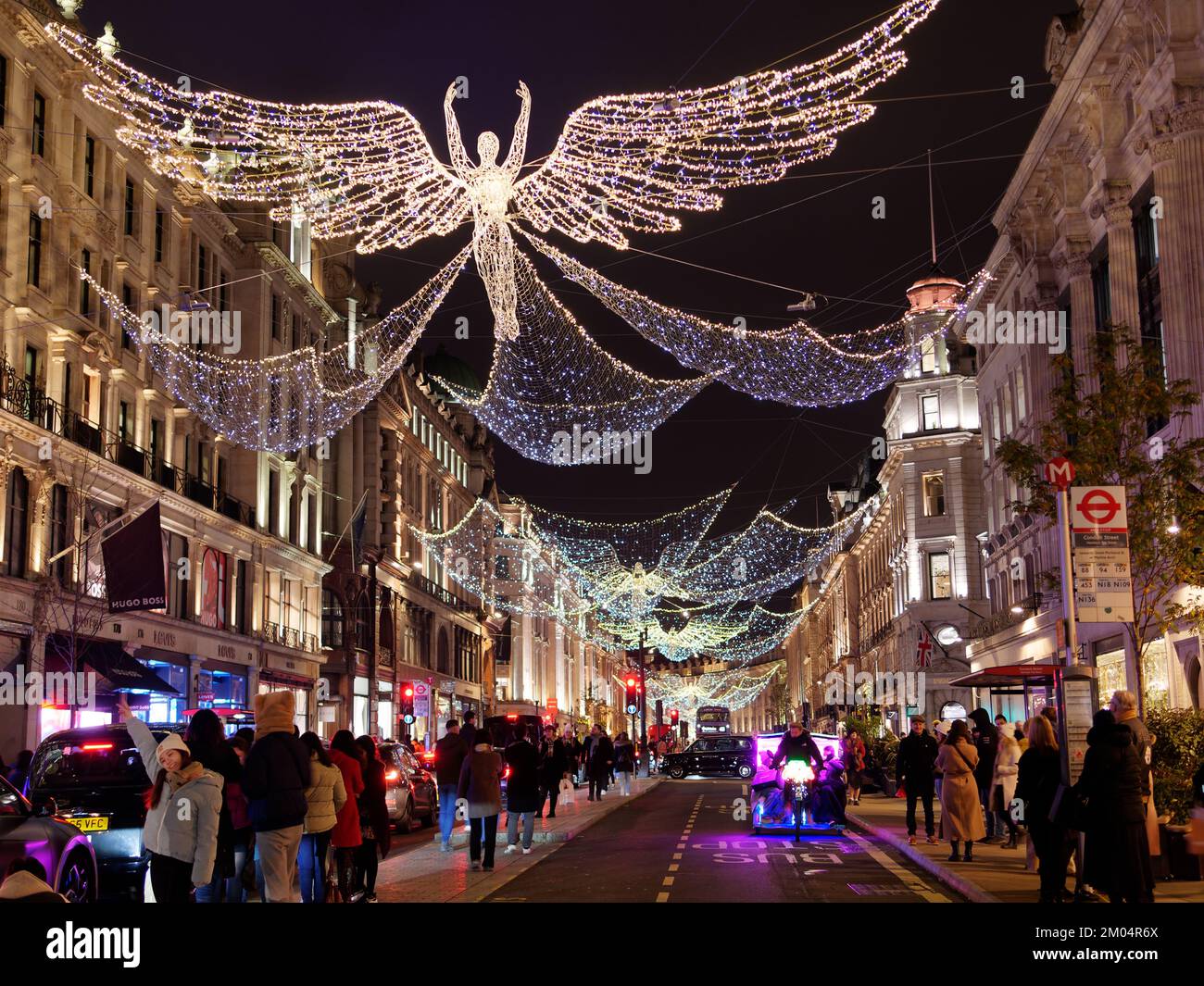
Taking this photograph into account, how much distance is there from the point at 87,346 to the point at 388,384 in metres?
30.0

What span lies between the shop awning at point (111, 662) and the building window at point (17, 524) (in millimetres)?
1978

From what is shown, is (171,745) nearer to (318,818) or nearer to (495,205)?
(318,818)

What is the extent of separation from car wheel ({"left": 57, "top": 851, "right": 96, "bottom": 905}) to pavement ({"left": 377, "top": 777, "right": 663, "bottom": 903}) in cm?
330

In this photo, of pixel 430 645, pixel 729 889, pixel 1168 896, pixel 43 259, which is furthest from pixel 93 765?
pixel 430 645

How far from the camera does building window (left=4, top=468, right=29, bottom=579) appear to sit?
31062 millimetres

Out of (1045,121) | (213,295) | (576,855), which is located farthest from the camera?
(213,295)

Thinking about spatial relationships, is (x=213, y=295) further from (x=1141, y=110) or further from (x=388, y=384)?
(x=1141, y=110)

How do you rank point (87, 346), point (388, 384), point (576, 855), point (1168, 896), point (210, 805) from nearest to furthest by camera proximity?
point (210, 805), point (1168, 896), point (576, 855), point (87, 346), point (388, 384)

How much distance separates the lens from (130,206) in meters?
38.6

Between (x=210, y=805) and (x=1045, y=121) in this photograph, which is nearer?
(x=210, y=805)

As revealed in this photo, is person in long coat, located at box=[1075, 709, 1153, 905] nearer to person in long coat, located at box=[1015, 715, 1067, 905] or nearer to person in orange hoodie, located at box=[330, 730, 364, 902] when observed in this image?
person in long coat, located at box=[1015, 715, 1067, 905]

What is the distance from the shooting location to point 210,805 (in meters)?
10.5

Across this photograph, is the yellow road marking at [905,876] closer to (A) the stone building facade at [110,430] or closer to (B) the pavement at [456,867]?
(B) the pavement at [456,867]

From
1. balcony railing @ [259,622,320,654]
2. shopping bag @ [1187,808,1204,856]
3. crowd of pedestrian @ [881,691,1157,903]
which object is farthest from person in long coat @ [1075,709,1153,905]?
balcony railing @ [259,622,320,654]
